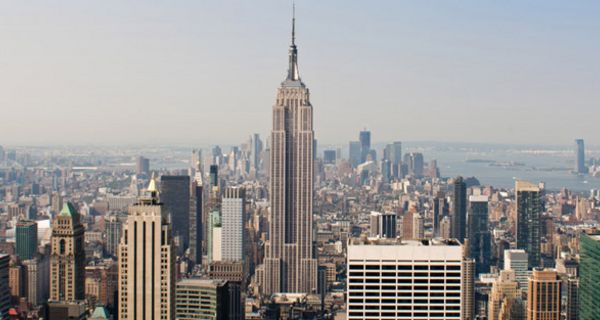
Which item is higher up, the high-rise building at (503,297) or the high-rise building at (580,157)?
the high-rise building at (580,157)

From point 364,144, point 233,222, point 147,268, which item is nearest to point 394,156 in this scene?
point 364,144

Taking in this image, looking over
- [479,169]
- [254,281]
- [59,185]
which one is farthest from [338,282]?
[59,185]

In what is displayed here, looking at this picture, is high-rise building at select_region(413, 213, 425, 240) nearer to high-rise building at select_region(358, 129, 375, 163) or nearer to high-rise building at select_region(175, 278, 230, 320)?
high-rise building at select_region(358, 129, 375, 163)

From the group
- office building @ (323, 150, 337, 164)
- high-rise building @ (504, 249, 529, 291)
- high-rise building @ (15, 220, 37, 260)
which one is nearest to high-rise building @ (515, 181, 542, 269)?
high-rise building @ (504, 249, 529, 291)

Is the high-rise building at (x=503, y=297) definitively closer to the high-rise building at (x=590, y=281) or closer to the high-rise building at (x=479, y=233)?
the high-rise building at (x=479, y=233)

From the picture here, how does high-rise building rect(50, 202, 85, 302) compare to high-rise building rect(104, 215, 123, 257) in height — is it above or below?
below

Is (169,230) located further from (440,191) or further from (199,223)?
(440,191)

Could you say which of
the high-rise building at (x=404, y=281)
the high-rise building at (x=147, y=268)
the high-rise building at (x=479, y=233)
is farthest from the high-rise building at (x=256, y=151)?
the high-rise building at (x=404, y=281)
